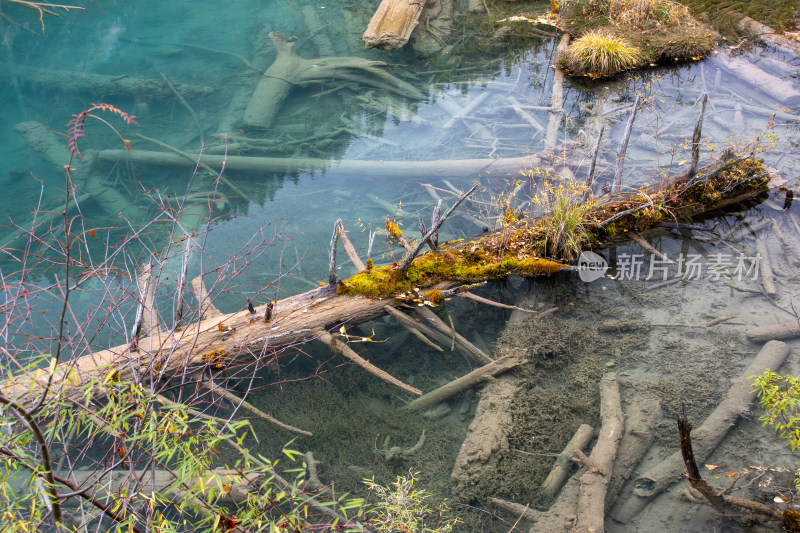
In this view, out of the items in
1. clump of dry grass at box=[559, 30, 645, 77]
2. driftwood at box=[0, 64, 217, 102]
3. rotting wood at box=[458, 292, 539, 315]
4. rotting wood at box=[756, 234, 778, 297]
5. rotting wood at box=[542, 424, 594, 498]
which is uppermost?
clump of dry grass at box=[559, 30, 645, 77]

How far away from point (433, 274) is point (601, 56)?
6471 mm

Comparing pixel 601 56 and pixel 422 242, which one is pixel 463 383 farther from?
pixel 601 56

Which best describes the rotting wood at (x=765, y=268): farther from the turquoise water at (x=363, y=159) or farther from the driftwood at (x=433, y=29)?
the driftwood at (x=433, y=29)

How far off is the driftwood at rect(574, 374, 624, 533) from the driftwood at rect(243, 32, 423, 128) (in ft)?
22.6

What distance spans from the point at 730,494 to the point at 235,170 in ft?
23.9

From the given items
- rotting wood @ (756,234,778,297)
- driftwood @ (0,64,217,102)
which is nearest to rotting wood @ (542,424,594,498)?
rotting wood @ (756,234,778,297)

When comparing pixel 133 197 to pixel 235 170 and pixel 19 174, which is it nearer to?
pixel 235 170

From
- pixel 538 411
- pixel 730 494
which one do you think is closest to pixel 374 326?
pixel 538 411

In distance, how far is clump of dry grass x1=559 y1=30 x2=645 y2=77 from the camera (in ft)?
28.0

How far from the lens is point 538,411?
3781mm

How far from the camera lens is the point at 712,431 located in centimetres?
352

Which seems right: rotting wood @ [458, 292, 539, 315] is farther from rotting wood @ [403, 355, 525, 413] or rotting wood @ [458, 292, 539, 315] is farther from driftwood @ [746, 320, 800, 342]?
driftwood @ [746, 320, 800, 342]

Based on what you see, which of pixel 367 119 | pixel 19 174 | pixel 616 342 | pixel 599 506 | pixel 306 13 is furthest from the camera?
pixel 306 13

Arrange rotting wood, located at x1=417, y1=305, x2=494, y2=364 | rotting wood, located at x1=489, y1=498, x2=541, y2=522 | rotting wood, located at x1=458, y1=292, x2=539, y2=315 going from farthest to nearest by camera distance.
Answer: rotting wood, located at x1=458, y1=292, x2=539, y2=315
rotting wood, located at x1=417, y1=305, x2=494, y2=364
rotting wood, located at x1=489, y1=498, x2=541, y2=522
